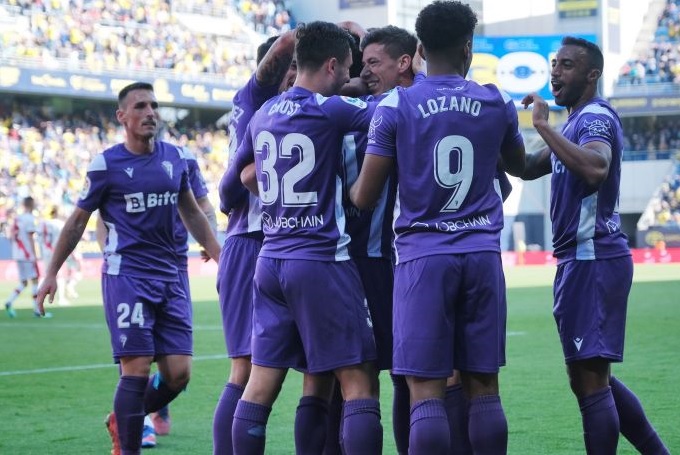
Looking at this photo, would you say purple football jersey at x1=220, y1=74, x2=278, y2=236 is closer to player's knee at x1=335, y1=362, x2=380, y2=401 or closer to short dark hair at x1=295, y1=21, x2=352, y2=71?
short dark hair at x1=295, y1=21, x2=352, y2=71

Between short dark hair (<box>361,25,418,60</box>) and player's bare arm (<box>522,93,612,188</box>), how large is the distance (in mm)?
660

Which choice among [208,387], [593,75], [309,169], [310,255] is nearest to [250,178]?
[309,169]

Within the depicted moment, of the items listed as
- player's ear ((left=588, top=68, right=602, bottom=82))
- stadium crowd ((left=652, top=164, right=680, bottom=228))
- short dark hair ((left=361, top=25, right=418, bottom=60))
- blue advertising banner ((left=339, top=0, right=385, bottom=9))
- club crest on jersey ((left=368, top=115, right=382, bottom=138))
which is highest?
blue advertising banner ((left=339, top=0, right=385, bottom=9))

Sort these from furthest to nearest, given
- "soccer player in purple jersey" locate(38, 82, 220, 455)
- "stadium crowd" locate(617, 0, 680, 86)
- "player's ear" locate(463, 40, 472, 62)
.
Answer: "stadium crowd" locate(617, 0, 680, 86), "soccer player in purple jersey" locate(38, 82, 220, 455), "player's ear" locate(463, 40, 472, 62)

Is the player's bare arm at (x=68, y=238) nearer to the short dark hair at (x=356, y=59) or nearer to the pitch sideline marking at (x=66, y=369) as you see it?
the short dark hair at (x=356, y=59)

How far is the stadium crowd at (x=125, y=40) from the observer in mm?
38438

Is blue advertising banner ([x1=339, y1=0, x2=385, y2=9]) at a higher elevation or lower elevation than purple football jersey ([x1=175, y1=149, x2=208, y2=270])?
higher

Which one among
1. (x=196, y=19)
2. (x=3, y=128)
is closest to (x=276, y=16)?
(x=196, y=19)

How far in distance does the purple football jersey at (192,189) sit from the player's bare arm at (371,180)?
268 cm

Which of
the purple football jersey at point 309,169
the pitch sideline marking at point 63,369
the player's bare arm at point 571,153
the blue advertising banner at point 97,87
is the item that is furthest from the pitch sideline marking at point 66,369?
the blue advertising banner at point 97,87

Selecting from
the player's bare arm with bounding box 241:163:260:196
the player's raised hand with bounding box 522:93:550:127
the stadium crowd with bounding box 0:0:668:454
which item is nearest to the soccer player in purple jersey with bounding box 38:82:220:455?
the stadium crowd with bounding box 0:0:668:454

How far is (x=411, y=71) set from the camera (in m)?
5.82

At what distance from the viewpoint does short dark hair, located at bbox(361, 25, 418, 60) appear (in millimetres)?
5719

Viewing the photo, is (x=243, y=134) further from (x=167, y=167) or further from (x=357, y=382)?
(x=357, y=382)
